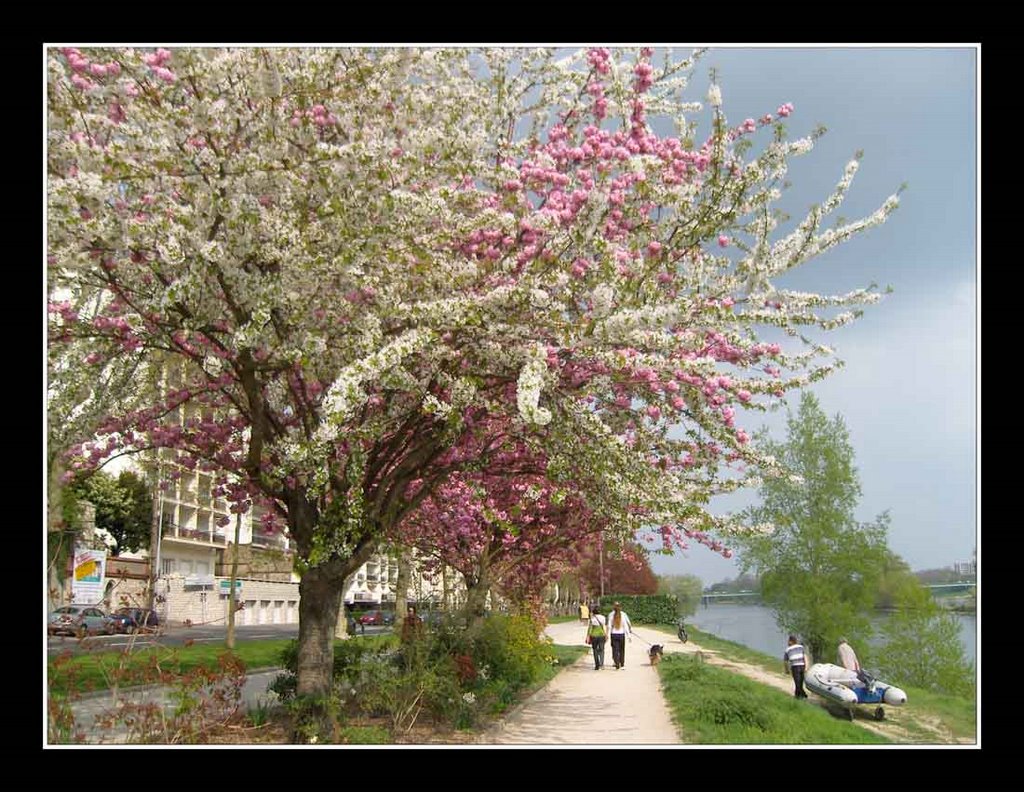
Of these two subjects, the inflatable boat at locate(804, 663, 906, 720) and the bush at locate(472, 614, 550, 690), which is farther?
the bush at locate(472, 614, 550, 690)

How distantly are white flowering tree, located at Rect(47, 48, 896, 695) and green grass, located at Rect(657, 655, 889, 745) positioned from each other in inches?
100

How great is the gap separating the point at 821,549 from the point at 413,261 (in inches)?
1185

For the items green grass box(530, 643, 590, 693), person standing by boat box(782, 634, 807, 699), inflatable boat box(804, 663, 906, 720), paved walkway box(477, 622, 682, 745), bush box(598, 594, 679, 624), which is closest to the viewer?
paved walkway box(477, 622, 682, 745)

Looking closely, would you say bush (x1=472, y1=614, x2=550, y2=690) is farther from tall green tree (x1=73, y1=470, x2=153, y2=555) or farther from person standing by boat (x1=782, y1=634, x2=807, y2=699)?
tall green tree (x1=73, y1=470, x2=153, y2=555)

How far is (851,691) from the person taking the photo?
Result: 41.4 feet

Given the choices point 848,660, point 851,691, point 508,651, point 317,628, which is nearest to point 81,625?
point 317,628

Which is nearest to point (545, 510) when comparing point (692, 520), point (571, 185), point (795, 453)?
point (692, 520)

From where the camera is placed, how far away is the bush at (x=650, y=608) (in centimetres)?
5359

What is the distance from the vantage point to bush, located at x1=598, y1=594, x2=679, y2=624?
53594mm

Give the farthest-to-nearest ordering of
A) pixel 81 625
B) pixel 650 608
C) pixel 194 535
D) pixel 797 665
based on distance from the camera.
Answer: pixel 194 535 < pixel 650 608 < pixel 797 665 < pixel 81 625

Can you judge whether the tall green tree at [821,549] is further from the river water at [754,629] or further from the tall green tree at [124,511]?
the tall green tree at [124,511]

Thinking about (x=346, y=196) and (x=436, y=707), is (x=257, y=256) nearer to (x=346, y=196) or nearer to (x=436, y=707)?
(x=346, y=196)

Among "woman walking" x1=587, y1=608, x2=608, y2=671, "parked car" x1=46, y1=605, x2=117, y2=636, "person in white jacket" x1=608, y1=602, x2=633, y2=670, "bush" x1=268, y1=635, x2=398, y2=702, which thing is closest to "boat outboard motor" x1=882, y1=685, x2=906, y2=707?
"bush" x1=268, y1=635, x2=398, y2=702

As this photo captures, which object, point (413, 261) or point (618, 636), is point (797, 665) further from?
point (413, 261)
